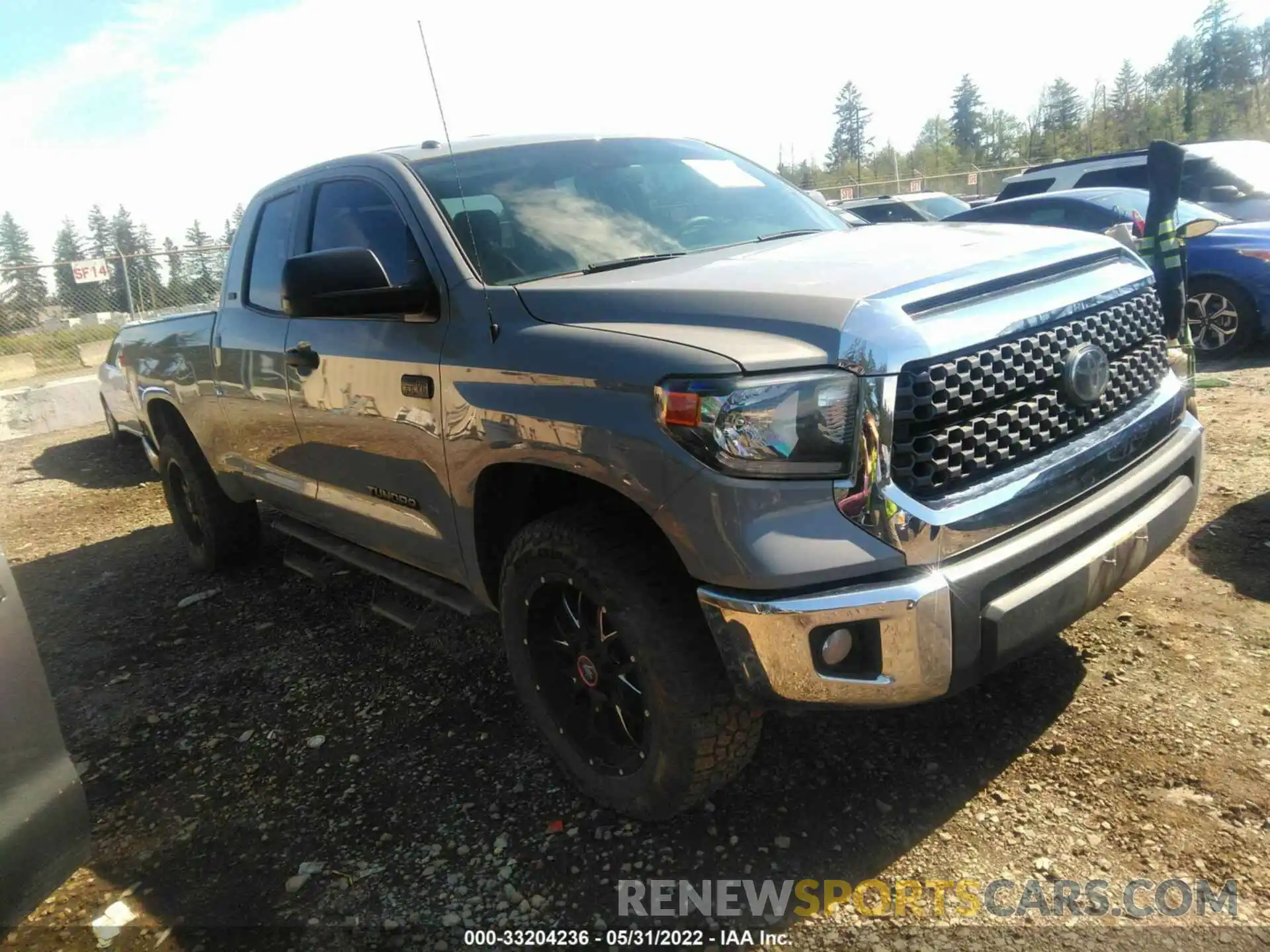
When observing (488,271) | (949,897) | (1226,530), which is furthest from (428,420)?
(1226,530)

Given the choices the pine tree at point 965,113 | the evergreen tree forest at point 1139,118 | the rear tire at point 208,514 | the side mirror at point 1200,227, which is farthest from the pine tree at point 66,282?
the pine tree at point 965,113

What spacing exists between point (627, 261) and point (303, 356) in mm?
1398

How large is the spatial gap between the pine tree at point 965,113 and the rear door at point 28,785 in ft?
317

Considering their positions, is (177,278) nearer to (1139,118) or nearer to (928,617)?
(928,617)

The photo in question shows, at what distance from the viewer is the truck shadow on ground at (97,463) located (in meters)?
8.45

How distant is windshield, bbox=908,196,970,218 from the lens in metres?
15.0

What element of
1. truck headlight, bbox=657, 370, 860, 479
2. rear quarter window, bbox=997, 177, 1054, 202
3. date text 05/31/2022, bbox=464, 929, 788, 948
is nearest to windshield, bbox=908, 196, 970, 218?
rear quarter window, bbox=997, 177, 1054, 202

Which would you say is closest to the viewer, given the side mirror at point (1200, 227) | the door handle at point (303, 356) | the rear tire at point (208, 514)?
the door handle at point (303, 356)

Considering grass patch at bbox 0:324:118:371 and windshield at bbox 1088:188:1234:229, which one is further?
grass patch at bbox 0:324:118:371

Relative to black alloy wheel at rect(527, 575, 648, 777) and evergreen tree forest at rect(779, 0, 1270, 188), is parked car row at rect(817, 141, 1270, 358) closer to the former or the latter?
black alloy wheel at rect(527, 575, 648, 777)

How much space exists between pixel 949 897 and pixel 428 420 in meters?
1.96

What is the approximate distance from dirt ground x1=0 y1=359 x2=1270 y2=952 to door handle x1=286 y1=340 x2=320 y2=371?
109 cm

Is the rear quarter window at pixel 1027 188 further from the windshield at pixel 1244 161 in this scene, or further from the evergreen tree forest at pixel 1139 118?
the evergreen tree forest at pixel 1139 118

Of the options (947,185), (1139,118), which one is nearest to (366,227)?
(947,185)
